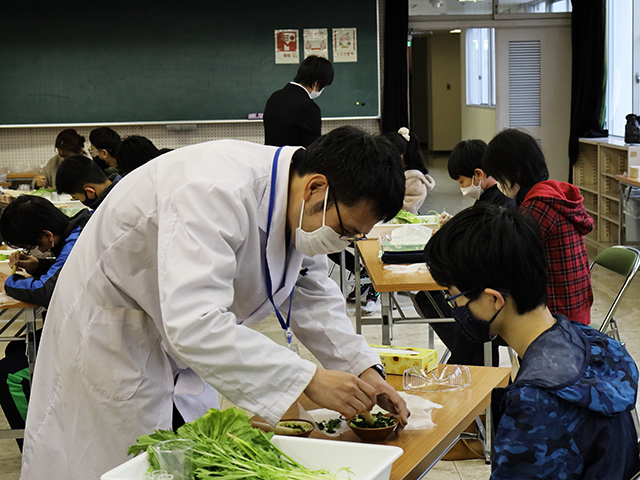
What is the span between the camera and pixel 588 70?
24.8 ft

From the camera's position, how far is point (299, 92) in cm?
470

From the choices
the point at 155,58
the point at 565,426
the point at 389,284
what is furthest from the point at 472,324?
the point at 155,58

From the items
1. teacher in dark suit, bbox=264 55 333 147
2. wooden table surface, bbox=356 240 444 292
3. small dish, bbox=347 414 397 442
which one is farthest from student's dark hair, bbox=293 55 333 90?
small dish, bbox=347 414 397 442

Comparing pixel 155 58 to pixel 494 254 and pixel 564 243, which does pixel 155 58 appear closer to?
pixel 564 243

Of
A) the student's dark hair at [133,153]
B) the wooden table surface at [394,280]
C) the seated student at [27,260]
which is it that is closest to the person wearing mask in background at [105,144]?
the student's dark hair at [133,153]

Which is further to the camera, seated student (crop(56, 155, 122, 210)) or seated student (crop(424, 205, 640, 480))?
seated student (crop(56, 155, 122, 210))

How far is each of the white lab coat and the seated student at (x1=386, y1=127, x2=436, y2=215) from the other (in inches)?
120

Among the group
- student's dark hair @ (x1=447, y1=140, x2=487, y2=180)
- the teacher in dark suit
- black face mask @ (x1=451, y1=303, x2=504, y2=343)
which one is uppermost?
the teacher in dark suit

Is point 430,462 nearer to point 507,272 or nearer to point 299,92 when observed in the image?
point 507,272

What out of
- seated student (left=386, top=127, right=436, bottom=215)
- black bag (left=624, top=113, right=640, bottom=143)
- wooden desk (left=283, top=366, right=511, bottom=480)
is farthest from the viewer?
black bag (left=624, top=113, right=640, bottom=143)

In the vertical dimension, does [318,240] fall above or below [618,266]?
above

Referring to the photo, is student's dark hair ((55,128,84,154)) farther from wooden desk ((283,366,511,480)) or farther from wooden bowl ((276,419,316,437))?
wooden bowl ((276,419,316,437))

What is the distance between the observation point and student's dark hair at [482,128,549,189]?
2.67 meters

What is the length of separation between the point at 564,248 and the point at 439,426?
1307 mm
